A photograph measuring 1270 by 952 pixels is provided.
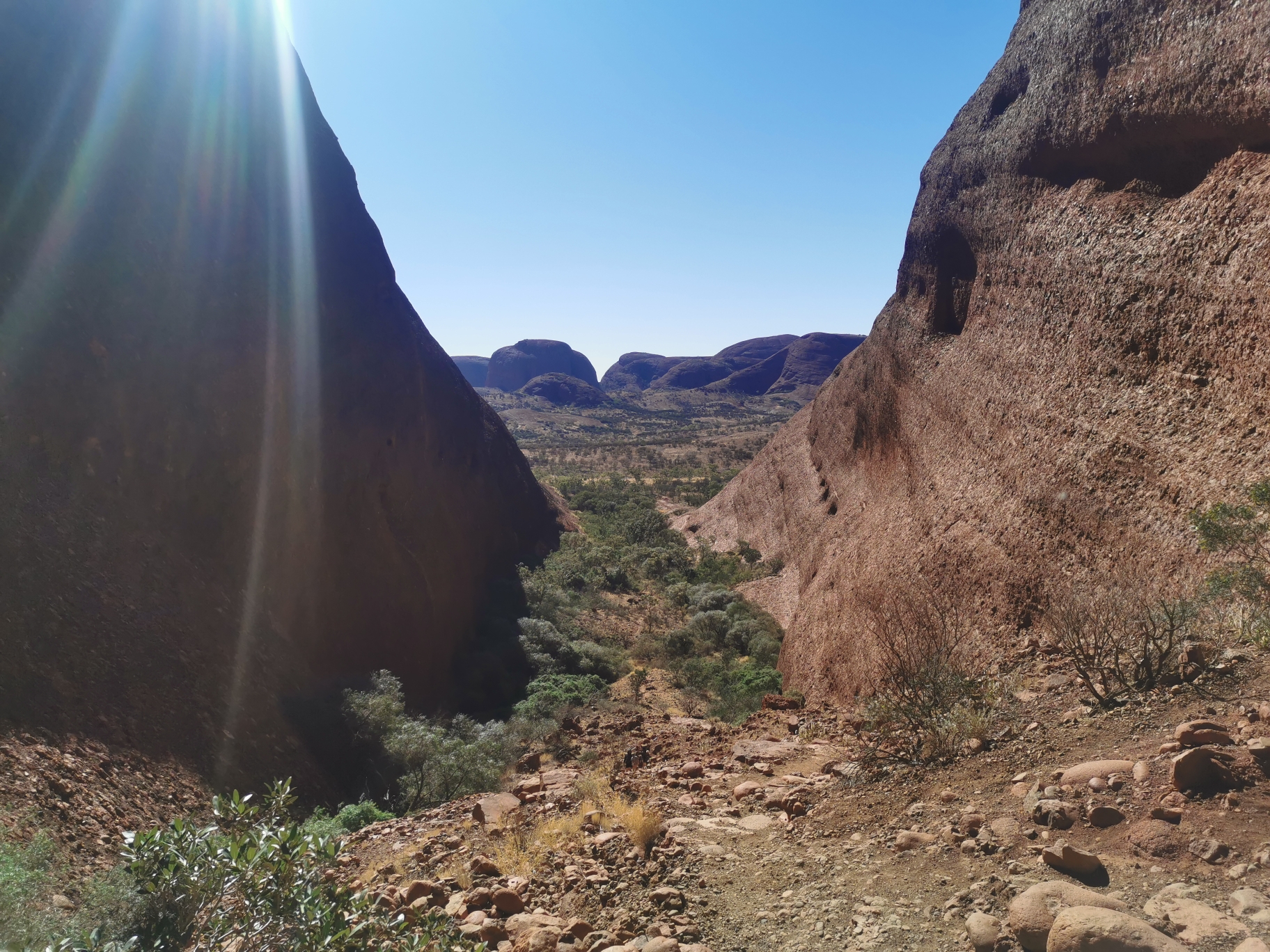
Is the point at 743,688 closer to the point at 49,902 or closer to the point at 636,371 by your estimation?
the point at 49,902

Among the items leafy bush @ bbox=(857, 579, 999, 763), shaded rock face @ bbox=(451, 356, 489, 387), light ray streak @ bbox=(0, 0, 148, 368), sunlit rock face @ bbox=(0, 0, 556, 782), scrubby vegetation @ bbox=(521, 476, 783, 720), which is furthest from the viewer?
shaded rock face @ bbox=(451, 356, 489, 387)

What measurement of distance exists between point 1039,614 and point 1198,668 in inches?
105

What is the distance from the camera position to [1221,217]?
6.23 metres

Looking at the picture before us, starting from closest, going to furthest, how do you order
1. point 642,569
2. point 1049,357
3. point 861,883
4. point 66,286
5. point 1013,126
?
point 861,883
point 66,286
point 1049,357
point 1013,126
point 642,569

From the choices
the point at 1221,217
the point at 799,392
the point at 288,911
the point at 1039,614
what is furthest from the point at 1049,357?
the point at 799,392

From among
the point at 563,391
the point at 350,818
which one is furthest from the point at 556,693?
the point at 563,391

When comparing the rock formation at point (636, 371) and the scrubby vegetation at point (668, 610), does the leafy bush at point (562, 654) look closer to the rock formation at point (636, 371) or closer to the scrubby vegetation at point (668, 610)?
the scrubby vegetation at point (668, 610)

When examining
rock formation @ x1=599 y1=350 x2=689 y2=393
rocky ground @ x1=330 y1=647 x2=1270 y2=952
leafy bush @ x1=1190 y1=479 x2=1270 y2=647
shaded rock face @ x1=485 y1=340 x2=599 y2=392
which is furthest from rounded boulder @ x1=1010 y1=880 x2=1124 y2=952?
rock formation @ x1=599 y1=350 x2=689 y2=393

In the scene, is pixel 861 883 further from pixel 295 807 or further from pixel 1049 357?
pixel 1049 357

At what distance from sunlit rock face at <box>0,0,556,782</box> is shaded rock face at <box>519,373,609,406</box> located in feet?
307

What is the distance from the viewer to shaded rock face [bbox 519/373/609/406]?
108000mm

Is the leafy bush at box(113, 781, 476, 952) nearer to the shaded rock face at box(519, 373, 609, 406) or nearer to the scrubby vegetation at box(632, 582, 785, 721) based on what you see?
the scrubby vegetation at box(632, 582, 785, 721)

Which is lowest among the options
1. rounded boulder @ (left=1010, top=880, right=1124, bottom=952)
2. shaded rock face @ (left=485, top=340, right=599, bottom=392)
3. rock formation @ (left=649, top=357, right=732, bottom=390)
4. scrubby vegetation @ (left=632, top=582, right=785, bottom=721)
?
scrubby vegetation @ (left=632, top=582, right=785, bottom=721)

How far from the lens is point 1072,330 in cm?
797
